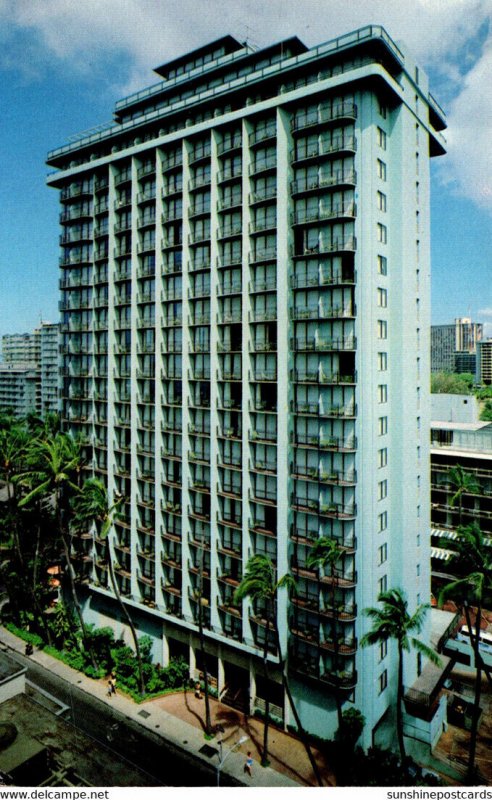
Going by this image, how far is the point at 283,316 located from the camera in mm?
43125

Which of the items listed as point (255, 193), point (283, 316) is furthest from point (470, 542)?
point (255, 193)

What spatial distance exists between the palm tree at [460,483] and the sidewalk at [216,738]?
117 feet

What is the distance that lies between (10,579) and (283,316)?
4686cm

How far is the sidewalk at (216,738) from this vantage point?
39459 millimetres

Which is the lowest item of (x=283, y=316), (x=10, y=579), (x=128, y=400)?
(x=10, y=579)

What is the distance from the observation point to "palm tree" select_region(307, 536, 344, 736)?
3788cm

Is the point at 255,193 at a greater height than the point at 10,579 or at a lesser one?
greater

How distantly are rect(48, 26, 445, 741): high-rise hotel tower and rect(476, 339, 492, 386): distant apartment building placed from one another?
73.7 m

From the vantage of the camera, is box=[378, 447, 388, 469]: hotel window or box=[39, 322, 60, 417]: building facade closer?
box=[378, 447, 388, 469]: hotel window

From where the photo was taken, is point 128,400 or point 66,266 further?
point 66,266

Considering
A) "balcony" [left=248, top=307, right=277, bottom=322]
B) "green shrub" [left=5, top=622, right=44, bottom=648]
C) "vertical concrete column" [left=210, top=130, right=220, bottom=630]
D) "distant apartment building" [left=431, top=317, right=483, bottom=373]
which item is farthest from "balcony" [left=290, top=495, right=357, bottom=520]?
"distant apartment building" [left=431, top=317, right=483, bottom=373]

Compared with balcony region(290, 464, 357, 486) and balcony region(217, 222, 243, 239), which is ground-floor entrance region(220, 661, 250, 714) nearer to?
balcony region(290, 464, 357, 486)

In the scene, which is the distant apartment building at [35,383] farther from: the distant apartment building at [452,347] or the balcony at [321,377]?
the balcony at [321,377]
